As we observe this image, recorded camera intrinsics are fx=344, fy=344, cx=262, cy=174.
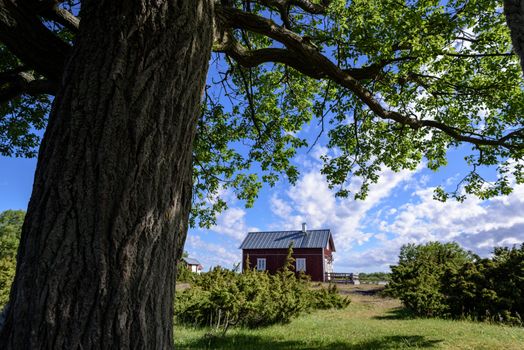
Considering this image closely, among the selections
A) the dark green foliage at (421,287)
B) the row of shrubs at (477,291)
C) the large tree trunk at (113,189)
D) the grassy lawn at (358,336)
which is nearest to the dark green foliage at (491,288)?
the row of shrubs at (477,291)

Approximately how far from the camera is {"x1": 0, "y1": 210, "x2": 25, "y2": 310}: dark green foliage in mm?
13925

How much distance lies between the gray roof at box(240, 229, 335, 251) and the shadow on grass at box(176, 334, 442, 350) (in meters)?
31.2

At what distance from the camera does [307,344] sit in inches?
341

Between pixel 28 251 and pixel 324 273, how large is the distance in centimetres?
3977

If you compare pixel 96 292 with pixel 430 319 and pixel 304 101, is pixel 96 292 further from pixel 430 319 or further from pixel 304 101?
pixel 430 319

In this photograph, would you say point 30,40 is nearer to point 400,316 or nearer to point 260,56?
point 260,56

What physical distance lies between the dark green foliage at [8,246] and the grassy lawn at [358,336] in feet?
26.6

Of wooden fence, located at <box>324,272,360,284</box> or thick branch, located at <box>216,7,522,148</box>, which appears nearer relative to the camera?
thick branch, located at <box>216,7,522,148</box>

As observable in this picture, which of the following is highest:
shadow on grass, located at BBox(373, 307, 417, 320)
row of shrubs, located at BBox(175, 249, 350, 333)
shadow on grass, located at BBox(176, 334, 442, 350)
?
row of shrubs, located at BBox(175, 249, 350, 333)

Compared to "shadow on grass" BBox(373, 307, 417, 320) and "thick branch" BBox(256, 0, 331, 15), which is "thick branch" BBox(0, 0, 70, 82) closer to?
"thick branch" BBox(256, 0, 331, 15)

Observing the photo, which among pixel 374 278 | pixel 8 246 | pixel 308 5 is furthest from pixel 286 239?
pixel 308 5

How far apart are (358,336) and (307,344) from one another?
192cm

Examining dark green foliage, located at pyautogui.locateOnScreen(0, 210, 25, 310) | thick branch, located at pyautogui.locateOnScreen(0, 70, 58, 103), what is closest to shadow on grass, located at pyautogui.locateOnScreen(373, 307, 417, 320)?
thick branch, located at pyautogui.locateOnScreen(0, 70, 58, 103)

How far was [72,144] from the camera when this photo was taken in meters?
2.24
